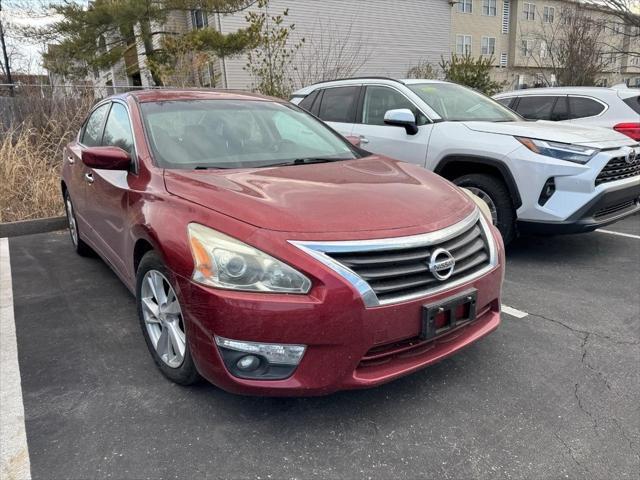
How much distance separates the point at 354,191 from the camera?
2.59m

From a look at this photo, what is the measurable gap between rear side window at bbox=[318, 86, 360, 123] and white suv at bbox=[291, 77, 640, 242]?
21 centimetres

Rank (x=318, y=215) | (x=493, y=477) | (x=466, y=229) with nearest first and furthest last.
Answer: (x=493, y=477)
(x=318, y=215)
(x=466, y=229)

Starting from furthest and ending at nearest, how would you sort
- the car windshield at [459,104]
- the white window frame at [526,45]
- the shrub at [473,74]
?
1. the white window frame at [526,45]
2. the shrub at [473,74]
3. the car windshield at [459,104]

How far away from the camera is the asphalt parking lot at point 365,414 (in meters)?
2.11

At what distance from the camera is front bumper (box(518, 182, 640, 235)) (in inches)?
169

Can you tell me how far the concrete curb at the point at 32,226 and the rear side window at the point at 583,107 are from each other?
24.2 ft

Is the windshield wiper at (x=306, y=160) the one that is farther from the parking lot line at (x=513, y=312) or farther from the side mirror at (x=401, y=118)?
the side mirror at (x=401, y=118)

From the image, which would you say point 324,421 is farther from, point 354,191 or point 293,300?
point 354,191


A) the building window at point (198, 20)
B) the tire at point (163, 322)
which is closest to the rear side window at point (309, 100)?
the tire at point (163, 322)

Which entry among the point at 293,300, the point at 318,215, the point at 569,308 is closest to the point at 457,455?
the point at 293,300

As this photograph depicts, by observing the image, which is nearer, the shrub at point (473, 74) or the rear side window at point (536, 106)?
the rear side window at point (536, 106)

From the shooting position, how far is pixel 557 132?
178 inches

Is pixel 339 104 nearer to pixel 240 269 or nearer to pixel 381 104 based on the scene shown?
pixel 381 104

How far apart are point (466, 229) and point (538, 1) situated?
43485 mm
